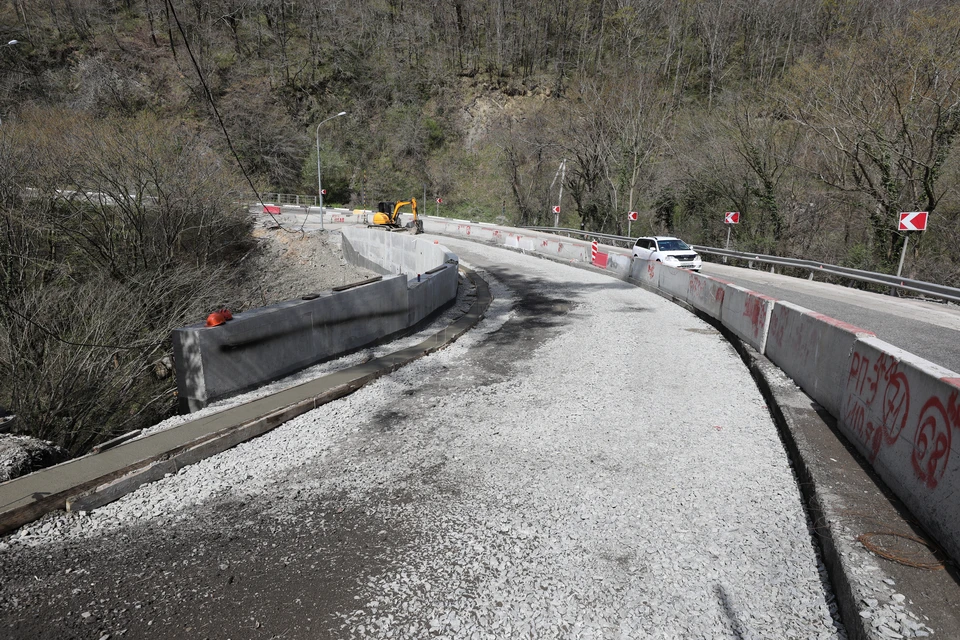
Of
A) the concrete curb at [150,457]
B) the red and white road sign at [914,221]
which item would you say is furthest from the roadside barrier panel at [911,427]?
the red and white road sign at [914,221]

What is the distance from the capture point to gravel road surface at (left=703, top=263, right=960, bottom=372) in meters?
9.84

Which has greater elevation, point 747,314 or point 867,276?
point 867,276

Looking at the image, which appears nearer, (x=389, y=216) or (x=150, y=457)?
(x=150, y=457)

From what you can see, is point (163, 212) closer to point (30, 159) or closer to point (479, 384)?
point (30, 159)

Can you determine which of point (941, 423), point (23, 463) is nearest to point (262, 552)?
point (23, 463)

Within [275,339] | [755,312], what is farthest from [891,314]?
[275,339]

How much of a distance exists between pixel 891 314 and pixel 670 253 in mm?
10494

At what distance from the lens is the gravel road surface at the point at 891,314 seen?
9.84 meters

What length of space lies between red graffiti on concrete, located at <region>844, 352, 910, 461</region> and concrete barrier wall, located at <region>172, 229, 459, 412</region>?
678 cm

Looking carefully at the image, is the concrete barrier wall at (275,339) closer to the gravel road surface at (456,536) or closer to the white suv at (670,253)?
the gravel road surface at (456,536)

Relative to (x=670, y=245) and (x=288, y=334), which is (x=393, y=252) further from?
(x=288, y=334)

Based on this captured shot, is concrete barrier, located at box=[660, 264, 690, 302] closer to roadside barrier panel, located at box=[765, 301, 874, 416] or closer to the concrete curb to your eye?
roadside barrier panel, located at box=[765, 301, 874, 416]

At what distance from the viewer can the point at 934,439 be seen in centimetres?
356

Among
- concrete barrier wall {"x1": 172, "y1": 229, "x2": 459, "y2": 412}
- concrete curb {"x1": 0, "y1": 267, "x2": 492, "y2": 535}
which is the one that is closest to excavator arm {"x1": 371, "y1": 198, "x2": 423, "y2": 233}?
concrete barrier wall {"x1": 172, "y1": 229, "x2": 459, "y2": 412}
